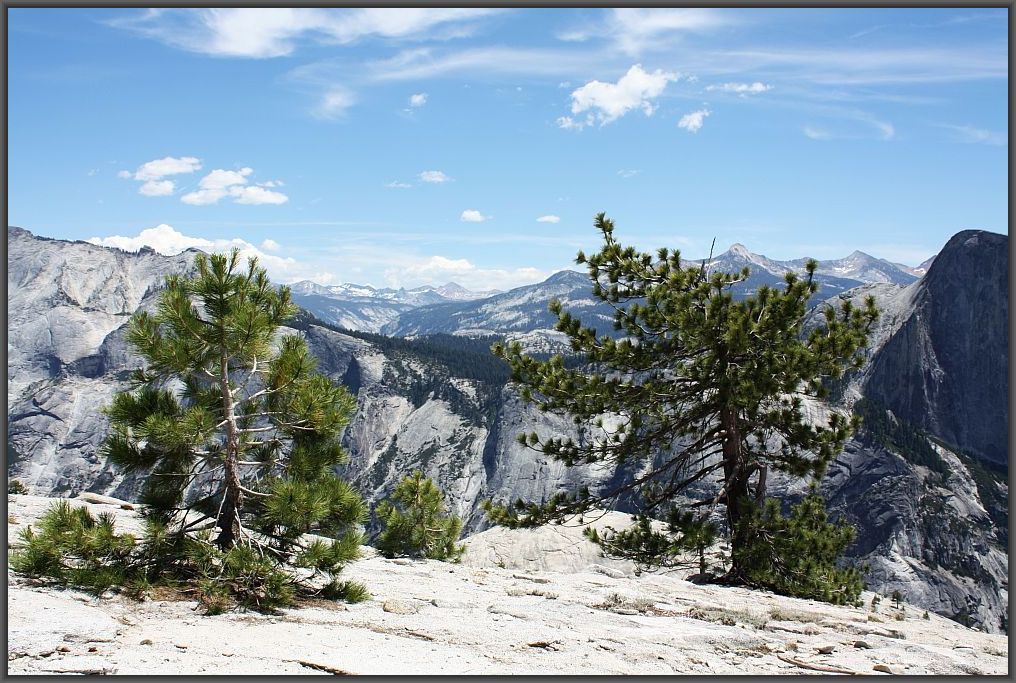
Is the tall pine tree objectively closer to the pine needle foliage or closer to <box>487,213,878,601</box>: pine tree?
<box>487,213,878,601</box>: pine tree

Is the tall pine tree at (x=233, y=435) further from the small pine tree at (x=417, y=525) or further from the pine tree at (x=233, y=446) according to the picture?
the small pine tree at (x=417, y=525)

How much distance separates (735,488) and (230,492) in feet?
44.1

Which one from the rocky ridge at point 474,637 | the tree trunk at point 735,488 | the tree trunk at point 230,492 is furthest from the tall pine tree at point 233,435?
the tree trunk at point 735,488

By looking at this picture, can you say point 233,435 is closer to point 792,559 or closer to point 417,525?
point 417,525

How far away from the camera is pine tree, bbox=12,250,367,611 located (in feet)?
34.7

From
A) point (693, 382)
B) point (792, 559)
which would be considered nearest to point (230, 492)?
point (693, 382)

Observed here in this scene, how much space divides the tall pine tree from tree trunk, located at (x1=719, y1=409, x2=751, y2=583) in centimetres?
1060

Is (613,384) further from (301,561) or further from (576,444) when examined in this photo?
(301,561)

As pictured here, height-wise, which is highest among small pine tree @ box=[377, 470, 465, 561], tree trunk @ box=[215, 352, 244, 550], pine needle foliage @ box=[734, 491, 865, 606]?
tree trunk @ box=[215, 352, 244, 550]

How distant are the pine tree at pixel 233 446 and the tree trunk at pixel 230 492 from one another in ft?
0.06

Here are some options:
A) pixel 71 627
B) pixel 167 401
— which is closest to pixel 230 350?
pixel 167 401

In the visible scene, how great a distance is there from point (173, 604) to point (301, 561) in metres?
1.92

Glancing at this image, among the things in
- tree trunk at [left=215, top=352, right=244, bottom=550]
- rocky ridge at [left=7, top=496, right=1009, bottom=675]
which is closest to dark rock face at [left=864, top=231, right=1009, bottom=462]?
rocky ridge at [left=7, top=496, right=1009, bottom=675]

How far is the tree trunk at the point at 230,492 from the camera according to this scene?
36.6 ft
